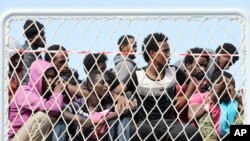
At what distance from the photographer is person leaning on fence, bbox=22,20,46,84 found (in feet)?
8.82

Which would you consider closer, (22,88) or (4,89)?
(4,89)

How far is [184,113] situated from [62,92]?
1.72 feet

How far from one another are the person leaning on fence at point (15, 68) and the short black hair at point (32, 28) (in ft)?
0.22

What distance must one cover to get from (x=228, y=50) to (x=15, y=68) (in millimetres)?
870

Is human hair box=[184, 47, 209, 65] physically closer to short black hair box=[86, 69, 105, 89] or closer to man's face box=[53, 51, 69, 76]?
short black hair box=[86, 69, 105, 89]

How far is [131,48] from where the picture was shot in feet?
8.82

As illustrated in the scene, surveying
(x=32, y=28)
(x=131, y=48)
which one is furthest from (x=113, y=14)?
(x=32, y=28)

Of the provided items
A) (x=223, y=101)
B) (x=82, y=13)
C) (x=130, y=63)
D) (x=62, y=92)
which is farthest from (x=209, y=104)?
(x=82, y=13)

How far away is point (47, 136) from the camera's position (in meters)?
2.68

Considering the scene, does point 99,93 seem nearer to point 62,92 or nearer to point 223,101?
point 62,92

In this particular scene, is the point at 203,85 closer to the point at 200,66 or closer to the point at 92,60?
the point at 200,66

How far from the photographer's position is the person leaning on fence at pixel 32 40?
2688 millimetres

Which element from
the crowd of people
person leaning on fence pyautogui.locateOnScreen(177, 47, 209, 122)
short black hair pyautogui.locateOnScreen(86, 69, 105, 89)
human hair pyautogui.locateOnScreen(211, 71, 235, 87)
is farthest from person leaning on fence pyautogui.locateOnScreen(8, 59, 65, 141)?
human hair pyautogui.locateOnScreen(211, 71, 235, 87)

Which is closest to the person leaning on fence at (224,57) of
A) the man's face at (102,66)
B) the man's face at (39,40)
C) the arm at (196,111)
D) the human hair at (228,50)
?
the human hair at (228,50)
